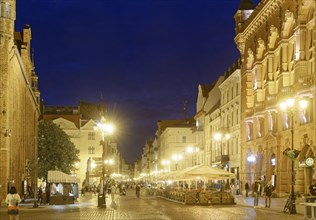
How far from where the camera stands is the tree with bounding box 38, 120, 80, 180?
268 ft

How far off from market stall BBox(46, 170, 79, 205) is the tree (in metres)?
29.9

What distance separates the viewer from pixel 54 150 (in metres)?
83.9

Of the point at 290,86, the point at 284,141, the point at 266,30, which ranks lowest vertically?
the point at 284,141

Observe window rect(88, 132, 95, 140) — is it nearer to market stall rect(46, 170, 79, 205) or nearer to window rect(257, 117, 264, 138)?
window rect(257, 117, 264, 138)

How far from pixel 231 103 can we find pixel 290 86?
25849 millimetres

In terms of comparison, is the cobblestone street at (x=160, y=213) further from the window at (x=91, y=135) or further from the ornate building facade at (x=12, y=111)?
the window at (x=91, y=135)

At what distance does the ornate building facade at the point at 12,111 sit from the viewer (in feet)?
149

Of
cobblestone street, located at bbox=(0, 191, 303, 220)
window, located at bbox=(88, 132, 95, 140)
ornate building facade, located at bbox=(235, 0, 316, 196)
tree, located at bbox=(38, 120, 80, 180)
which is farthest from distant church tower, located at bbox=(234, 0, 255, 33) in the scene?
window, located at bbox=(88, 132, 95, 140)

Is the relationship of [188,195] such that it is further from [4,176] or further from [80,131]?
[80,131]

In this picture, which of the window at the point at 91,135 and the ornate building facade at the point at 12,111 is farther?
the window at the point at 91,135

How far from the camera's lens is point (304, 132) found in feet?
145

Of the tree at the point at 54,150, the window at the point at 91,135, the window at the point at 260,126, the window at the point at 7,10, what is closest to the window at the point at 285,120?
the window at the point at 260,126

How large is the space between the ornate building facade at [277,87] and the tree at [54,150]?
89.7ft

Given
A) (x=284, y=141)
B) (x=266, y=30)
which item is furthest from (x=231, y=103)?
(x=284, y=141)
